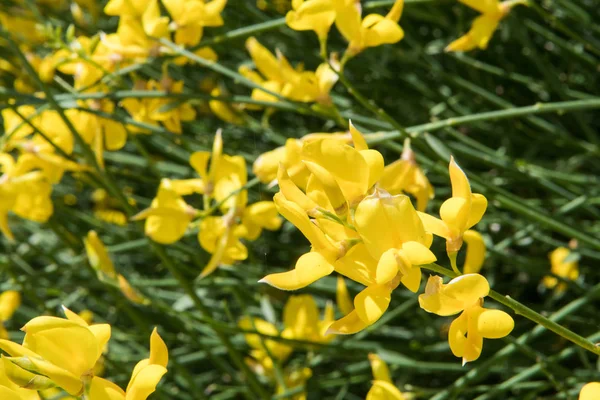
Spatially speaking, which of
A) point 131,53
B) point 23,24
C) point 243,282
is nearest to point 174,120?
point 131,53

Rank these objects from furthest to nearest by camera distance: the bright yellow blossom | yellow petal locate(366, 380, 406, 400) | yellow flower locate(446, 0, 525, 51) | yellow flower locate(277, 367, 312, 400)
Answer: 1. the bright yellow blossom
2. yellow flower locate(277, 367, 312, 400)
3. yellow flower locate(446, 0, 525, 51)
4. yellow petal locate(366, 380, 406, 400)

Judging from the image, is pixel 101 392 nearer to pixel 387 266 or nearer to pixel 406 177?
pixel 387 266

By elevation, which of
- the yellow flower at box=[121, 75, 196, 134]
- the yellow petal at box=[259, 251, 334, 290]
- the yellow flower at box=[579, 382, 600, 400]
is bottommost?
the yellow flower at box=[121, 75, 196, 134]

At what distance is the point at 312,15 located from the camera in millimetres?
926

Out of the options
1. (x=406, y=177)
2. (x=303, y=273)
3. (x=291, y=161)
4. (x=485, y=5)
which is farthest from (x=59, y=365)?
(x=485, y=5)

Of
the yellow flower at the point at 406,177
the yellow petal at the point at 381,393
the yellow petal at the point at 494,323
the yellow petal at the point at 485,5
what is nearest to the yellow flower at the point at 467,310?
the yellow petal at the point at 494,323

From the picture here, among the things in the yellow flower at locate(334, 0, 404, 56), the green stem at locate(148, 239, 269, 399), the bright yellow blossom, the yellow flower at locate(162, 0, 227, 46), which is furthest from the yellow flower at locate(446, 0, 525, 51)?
the bright yellow blossom

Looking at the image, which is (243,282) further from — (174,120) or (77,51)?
(77,51)

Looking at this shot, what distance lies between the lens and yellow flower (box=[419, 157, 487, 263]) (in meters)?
0.57

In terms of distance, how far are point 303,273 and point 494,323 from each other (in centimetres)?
14

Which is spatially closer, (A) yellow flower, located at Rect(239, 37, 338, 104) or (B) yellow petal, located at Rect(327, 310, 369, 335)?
(B) yellow petal, located at Rect(327, 310, 369, 335)

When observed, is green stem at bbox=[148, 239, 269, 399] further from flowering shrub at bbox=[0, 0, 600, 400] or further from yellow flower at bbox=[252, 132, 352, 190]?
yellow flower at bbox=[252, 132, 352, 190]

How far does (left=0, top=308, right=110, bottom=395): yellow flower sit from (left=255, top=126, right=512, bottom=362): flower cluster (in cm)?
13

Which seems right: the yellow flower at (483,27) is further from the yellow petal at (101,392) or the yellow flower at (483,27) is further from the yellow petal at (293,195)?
the yellow petal at (101,392)
